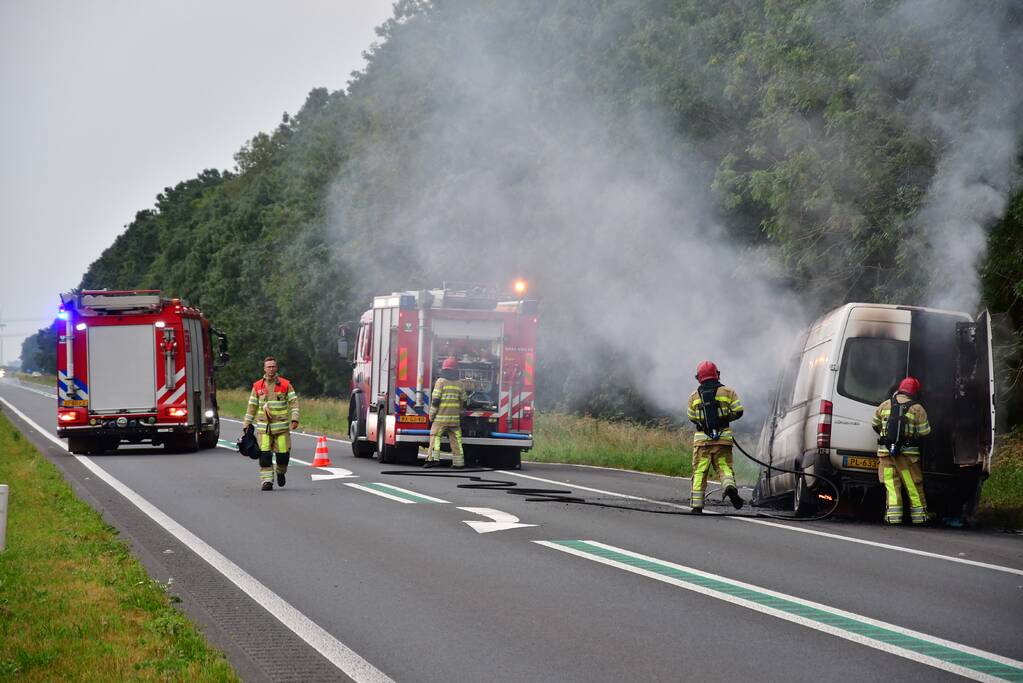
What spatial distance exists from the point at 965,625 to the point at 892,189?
50.4ft

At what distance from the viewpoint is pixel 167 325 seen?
2694 cm

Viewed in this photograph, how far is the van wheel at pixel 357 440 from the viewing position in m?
25.2

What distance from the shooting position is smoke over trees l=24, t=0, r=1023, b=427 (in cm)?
1994

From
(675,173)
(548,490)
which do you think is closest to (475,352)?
(548,490)

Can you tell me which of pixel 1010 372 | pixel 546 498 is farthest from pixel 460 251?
pixel 546 498

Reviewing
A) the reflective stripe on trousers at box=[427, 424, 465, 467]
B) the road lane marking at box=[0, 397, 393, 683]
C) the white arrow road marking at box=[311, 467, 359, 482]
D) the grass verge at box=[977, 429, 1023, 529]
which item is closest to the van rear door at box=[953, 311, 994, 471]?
the grass verge at box=[977, 429, 1023, 529]

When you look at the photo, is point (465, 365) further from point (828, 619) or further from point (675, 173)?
point (828, 619)

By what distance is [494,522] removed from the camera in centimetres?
1362

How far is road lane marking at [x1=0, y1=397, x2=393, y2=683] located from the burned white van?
250 inches

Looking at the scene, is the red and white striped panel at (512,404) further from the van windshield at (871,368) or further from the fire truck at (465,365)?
the van windshield at (871,368)

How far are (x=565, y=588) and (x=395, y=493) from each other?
7820 millimetres

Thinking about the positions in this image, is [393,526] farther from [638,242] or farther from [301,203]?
[301,203]

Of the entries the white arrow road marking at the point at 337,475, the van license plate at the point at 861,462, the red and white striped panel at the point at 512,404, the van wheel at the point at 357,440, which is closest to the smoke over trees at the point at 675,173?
A: the van license plate at the point at 861,462

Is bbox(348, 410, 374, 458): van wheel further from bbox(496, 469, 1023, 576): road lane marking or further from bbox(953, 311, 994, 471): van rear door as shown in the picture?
bbox(953, 311, 994, 471): van rear door
